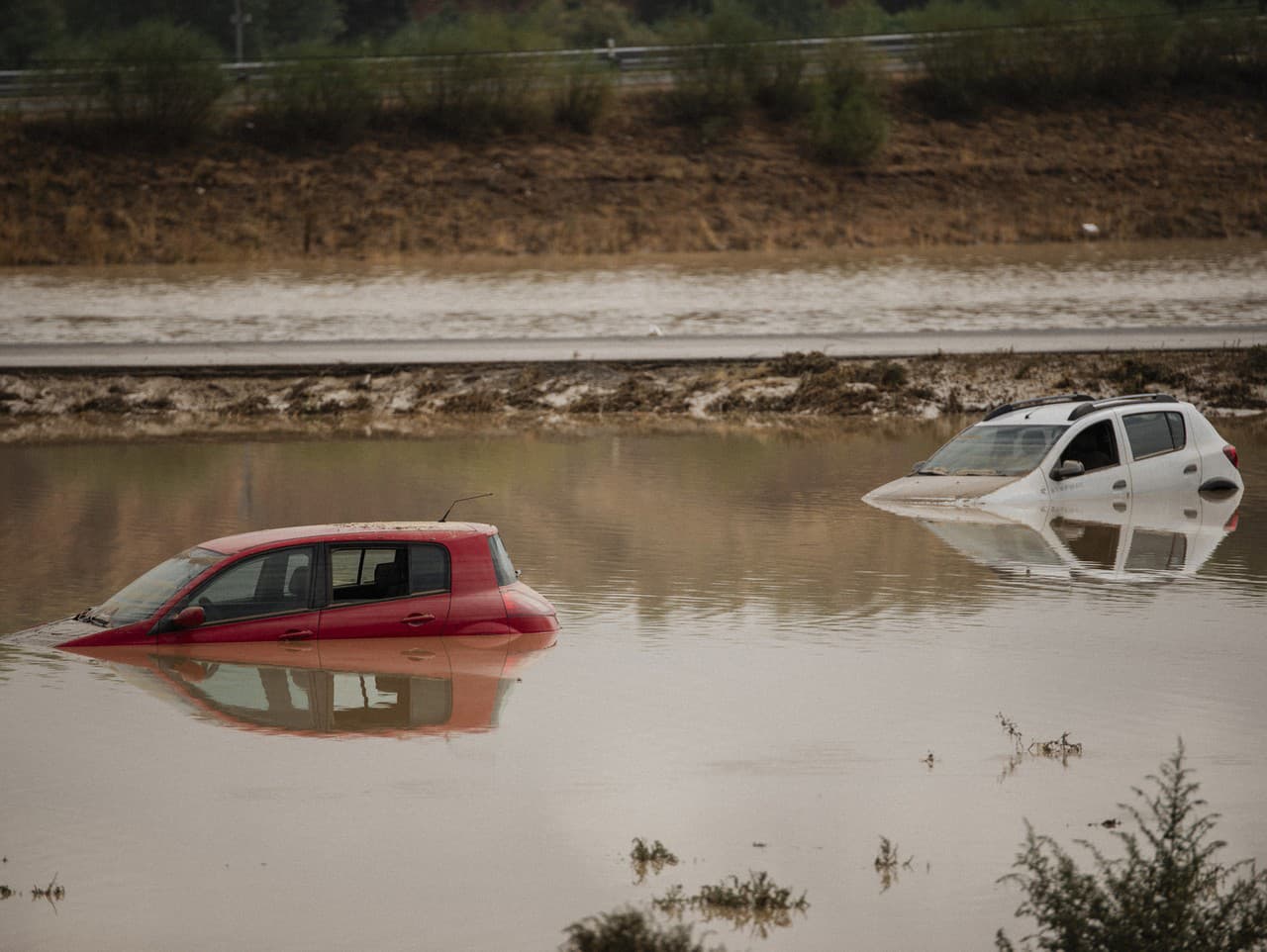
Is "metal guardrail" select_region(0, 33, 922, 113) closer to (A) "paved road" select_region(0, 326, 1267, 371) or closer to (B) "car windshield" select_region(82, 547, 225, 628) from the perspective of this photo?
(A) "paved road" select_region(0, 326, 1267, 371)

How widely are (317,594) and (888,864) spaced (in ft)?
19.7

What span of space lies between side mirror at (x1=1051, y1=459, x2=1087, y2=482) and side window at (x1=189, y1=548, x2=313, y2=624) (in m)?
9.71

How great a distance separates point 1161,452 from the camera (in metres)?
20.2

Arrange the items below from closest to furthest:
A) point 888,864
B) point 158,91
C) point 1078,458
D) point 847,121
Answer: point 888,864
point 1078,458
point 847,121
point 158,91

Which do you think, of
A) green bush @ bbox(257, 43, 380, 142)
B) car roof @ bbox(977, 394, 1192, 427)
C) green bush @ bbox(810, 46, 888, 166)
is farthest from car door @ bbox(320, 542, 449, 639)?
green bush @ bbox(257, 43, 380, 142)

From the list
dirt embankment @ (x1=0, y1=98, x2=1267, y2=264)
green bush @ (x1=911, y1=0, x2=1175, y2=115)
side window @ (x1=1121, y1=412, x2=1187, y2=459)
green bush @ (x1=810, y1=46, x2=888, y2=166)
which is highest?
green bush @ (x1=911, y1=0, x2=1175, y2=115)

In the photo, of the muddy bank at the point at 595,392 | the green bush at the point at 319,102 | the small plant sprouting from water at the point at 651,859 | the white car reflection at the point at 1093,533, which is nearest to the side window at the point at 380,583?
the small plant sprouting from water at the point at 651,859

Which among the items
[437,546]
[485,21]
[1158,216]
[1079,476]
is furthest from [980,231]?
[437,546]

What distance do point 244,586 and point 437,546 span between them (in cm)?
158

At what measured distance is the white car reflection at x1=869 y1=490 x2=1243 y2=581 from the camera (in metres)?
16.8

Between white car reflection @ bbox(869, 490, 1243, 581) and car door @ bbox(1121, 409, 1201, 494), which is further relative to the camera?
car door @ bbox(1121, 409, 1201, 494)

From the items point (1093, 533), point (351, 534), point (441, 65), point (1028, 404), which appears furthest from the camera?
point (441, 65)

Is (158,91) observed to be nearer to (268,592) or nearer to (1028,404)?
(1028,404)

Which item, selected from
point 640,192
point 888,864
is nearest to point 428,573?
point 888,864
